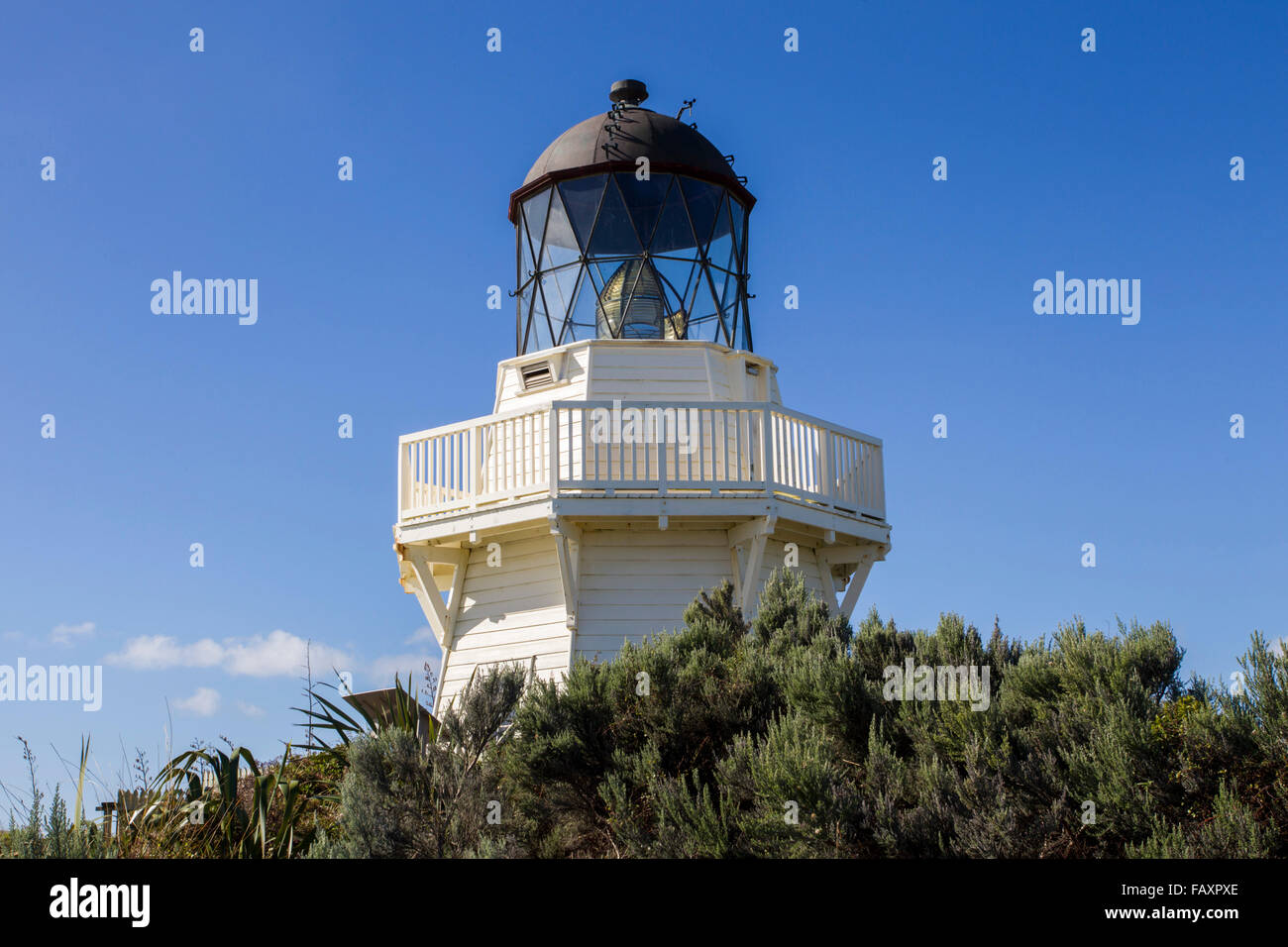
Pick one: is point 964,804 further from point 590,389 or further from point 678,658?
point 590,389

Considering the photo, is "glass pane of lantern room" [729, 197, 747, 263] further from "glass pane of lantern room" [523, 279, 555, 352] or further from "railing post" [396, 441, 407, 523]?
"railing post" [396, 441, 407, 523]

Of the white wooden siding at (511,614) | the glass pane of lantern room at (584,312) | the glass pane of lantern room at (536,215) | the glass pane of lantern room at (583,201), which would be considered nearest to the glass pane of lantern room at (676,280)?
the glass pane of lantern room at (584,312)

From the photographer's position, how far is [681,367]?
1509cm

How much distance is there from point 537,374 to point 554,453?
2.45 m

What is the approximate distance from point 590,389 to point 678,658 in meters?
4.89

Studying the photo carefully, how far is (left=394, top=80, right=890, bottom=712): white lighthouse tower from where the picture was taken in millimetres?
13641

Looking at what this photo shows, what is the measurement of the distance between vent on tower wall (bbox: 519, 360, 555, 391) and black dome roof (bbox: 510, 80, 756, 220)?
93.2 inches

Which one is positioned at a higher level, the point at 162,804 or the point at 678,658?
the point at 678,658

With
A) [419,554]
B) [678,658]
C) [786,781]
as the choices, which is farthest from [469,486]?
[786,781]

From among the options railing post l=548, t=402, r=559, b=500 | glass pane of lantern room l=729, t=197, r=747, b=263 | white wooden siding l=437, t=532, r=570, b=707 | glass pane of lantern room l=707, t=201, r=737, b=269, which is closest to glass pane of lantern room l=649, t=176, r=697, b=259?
glass pane of lantern room l=707, t=201, r=737, b=269
